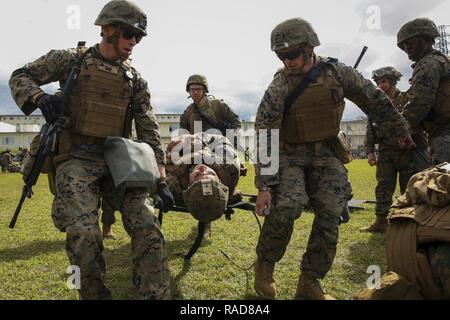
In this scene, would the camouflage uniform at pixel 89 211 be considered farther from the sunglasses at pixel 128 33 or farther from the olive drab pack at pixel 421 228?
the olive drab pack at pixel 421 228

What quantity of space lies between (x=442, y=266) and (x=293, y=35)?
232 cm

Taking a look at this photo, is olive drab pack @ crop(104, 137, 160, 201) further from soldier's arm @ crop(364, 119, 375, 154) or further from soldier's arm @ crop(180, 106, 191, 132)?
soldier's arm @ crop(364, 119, 375, 154)

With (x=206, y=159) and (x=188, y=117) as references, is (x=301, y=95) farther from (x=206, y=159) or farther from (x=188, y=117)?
(x=188, y=117)

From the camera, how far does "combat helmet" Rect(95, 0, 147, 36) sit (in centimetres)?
353

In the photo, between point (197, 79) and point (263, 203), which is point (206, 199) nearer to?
point (263, 203)

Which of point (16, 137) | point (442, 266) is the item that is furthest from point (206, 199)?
point (16, 137)

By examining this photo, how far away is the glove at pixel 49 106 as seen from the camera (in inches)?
129

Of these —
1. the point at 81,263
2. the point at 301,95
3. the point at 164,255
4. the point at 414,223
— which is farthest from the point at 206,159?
the point at 414,223

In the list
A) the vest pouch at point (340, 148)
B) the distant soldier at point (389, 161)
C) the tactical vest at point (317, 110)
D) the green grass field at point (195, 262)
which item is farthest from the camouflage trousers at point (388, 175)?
the tactical vest at point (317, 110)

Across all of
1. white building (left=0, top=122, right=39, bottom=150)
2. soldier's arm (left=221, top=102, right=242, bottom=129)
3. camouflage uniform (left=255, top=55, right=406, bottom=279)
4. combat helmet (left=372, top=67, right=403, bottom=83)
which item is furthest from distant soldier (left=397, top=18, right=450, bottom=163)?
white building (left=0, top=122, right=39, bottom=150)

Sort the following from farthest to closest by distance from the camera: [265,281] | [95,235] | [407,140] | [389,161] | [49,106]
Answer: [389,161] < [407,140] < [265,281] < [49,106] < [95,235]

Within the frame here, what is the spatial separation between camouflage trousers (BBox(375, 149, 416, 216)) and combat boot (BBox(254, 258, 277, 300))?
348 centimetres

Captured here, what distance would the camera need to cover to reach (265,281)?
378 cm
